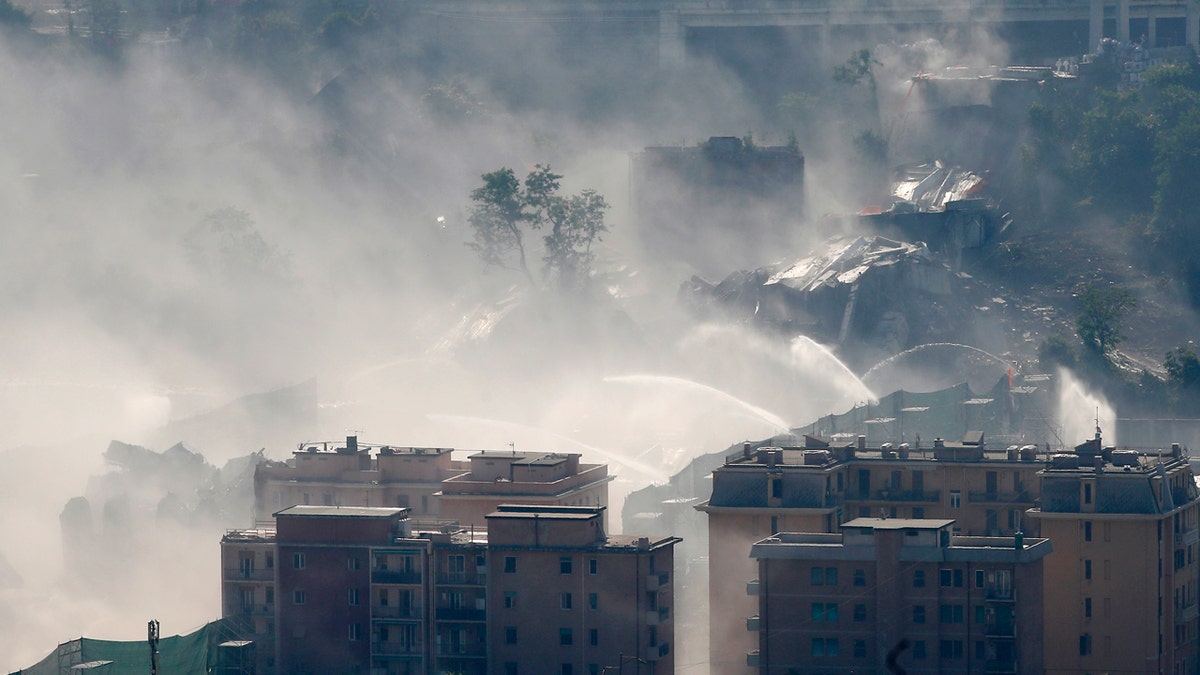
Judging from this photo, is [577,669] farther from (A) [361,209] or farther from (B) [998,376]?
(A) [361,209]

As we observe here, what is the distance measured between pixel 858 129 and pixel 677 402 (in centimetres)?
3321

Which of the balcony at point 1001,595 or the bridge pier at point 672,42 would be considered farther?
the bridge pier at point 672,42

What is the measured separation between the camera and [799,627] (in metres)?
82.1

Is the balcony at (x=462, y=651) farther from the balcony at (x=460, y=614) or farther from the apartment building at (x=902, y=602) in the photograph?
the apartment building at (x=902, y=602)

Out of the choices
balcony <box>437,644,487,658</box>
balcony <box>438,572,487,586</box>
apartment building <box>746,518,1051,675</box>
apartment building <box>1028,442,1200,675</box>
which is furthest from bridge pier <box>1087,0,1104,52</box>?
balcony <box>437,644,487,658</box>

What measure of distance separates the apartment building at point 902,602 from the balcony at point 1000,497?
23.4ft

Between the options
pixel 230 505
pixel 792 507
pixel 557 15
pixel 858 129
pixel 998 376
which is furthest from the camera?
pixel 557 15

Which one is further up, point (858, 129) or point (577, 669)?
point (858, 129)

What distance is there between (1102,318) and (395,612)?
184ft

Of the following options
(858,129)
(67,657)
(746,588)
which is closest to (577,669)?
(746,588)

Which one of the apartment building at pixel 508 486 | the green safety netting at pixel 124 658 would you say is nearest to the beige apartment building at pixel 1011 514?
the apartment building at pixel 508 486

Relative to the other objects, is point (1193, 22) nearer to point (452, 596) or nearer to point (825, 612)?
point (825, 612)

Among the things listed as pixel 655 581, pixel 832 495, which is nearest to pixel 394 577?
pixel 655 581

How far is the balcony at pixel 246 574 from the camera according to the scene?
285 feet
